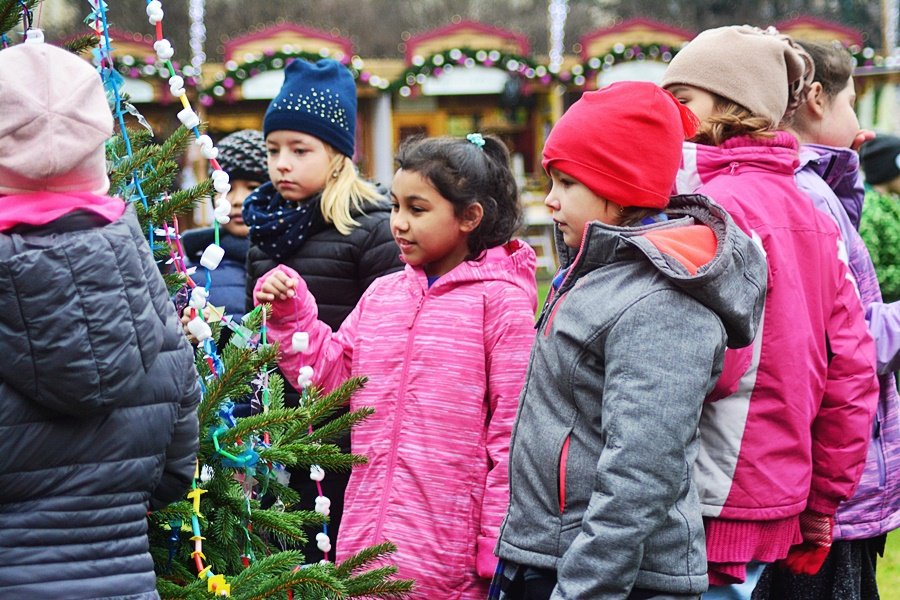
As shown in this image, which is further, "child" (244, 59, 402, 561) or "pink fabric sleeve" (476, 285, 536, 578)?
"child" (244, 59, 402, 561)

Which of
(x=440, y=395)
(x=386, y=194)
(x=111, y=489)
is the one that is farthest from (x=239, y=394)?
(x=386, y=194)

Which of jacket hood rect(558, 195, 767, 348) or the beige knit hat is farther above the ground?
the beige knit hat

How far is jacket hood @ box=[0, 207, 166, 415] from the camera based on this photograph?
5.61 ft

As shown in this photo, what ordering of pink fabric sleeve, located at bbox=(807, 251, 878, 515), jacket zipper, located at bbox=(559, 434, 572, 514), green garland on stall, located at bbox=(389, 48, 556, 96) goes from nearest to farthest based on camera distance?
jacket zipper, located at bbox=(559, 434, 572, 514)
pink fabric sleeve, located at bbox=(807, 251, 878, 515)
green garland on stall, located at bbox=(389, 48, 556, 96)

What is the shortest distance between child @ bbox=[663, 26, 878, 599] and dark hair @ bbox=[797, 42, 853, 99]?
34 cm

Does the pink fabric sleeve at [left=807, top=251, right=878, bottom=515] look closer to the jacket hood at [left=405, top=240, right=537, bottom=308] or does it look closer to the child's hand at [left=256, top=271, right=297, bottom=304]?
the jacket hood at [left=405, top=240, right=537, bottom=308]

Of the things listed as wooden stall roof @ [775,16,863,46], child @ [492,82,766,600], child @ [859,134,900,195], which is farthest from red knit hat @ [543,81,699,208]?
wooden stall roof @ [775,16,863,46]

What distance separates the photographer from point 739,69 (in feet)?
8.87

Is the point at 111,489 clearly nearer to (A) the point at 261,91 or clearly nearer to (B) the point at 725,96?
(B) the point at 725,96

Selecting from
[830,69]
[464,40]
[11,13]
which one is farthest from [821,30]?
[11,13]

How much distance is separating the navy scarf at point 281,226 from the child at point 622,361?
1.38 metres

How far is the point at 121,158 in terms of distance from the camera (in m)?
2.45

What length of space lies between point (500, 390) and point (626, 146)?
2.76ft

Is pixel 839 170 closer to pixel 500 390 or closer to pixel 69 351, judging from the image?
pixel 500 390
